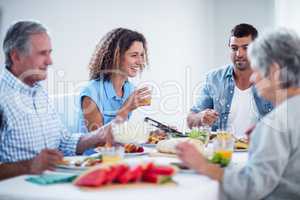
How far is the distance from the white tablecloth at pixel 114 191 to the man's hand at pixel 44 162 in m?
0.10

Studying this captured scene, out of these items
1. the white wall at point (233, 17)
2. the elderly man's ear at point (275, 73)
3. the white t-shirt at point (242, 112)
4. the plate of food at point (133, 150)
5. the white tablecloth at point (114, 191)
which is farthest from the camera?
the white wall at point (233, 17)

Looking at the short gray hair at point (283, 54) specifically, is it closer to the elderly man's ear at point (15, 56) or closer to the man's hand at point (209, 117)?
the elderly man's ear at point (15, 56)

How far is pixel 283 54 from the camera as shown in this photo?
152 centimetres

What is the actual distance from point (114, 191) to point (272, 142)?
494mm

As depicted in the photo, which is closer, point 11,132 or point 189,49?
point 11,132

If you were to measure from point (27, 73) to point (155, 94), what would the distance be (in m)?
2.40

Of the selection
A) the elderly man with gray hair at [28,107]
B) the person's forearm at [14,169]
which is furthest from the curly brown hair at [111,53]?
the person's forearm at [14,169]

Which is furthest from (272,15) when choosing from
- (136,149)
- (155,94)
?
(136,149)

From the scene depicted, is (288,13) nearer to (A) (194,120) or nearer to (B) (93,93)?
(A) (194,120)

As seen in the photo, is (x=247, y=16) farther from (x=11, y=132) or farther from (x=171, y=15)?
(x=11, y=132)

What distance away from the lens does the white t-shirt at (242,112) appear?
118 inches

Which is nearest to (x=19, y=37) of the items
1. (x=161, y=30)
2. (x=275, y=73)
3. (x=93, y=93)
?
(x=93, y=93)

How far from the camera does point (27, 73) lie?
2.04 m

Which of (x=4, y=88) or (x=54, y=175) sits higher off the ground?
(x=4, y=88)
